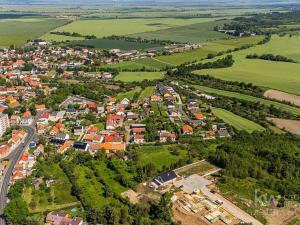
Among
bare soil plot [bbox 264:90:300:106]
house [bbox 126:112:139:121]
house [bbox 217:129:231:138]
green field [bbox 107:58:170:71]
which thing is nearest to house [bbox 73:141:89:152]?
house [bbox 126:112:139:121]

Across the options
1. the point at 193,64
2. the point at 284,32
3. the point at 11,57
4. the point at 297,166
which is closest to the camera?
the point at 297,166

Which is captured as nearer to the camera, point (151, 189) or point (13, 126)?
point (151, 189)

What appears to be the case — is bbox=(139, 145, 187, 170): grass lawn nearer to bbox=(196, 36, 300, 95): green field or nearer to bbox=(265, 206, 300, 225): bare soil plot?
bbox=(265, 206, 300, 225): bare soil plot

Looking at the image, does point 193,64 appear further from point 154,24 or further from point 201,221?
point 154,24

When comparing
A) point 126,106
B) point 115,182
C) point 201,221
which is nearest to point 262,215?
point 201,221

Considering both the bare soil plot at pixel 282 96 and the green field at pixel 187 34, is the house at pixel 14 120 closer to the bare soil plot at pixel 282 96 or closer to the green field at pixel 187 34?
the bare soil plot at pixel 282 96

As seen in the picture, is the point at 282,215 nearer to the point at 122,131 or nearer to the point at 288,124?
the point at 288,124

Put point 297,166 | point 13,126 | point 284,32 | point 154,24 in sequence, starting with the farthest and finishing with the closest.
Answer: point 154,24
point 284,32
point 13,126
point 297,166
